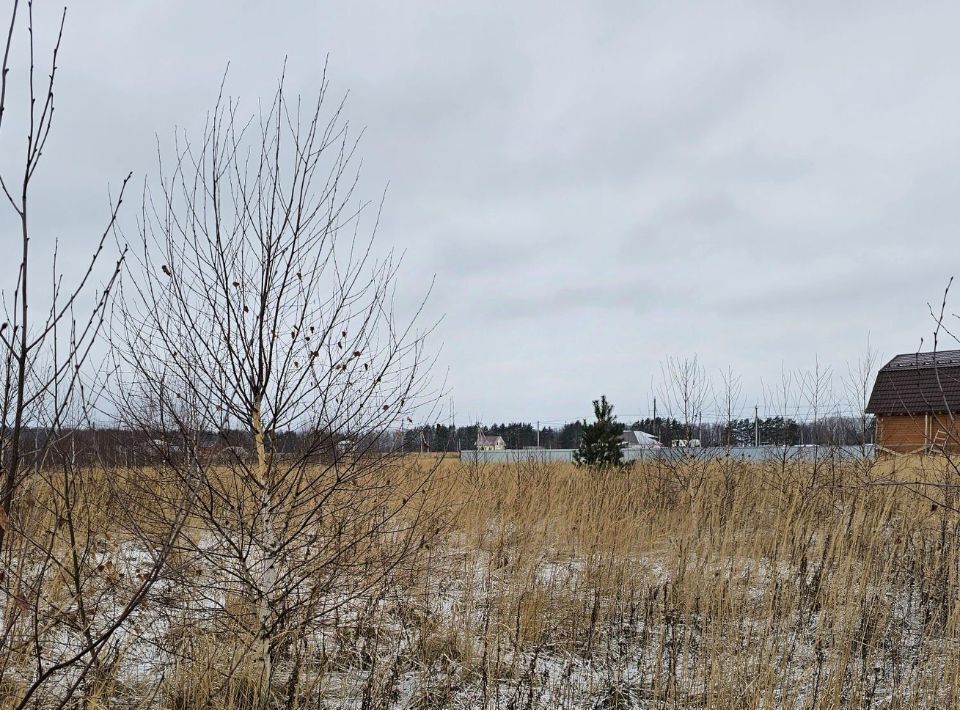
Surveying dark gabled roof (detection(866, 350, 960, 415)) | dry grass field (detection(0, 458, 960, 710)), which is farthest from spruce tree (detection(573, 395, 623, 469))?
dark gabled roof (detection(866, 350, 960, 415))

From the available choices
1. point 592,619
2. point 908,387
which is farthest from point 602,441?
point 908,387

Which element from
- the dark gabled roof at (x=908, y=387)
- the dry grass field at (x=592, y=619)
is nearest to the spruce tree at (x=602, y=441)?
the dry grass field at (x=592, y=619)

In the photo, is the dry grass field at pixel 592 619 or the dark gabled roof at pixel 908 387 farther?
the dark gabled roof at pixel 908 387

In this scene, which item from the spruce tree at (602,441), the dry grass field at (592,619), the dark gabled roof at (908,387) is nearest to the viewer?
the dry grass field at (592,619)

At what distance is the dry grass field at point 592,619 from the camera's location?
3.02 meters

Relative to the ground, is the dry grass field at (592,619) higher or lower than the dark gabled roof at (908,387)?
lower

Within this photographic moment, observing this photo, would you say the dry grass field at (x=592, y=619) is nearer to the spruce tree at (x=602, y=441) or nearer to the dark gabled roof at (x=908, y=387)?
the spruce tree at (x=602, y=441)

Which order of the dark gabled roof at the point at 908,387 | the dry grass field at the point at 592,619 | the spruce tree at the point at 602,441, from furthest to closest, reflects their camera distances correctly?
the dark gabled roof at the point at 908,387, the spruce tree at the point at 602,441, the dry grass field at the point at 592,619

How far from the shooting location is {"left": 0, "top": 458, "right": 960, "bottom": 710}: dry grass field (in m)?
3.02

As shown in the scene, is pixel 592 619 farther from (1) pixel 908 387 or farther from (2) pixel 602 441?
(1) pixel 908 387

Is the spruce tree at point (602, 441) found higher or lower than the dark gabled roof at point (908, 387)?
lower

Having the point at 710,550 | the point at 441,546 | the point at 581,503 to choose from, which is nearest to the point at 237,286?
the point at 441,546

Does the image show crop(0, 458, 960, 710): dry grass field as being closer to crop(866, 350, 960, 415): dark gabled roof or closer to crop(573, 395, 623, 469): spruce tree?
crop(573, 395, 623, 469): spruce tree

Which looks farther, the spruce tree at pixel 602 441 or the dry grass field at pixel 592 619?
the spruce tree at pixel 602 441
